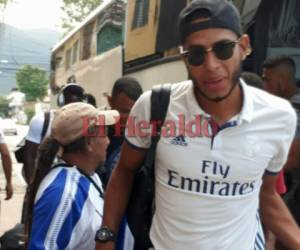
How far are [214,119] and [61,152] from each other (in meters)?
0.82

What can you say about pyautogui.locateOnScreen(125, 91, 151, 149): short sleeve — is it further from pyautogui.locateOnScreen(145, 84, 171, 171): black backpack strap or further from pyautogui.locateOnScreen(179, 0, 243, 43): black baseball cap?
pyautogui.locateOnScreen(179, 0, 243, 43): black baseball cap

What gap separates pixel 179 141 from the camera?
2066mm

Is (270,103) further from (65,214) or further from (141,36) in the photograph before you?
(141,36)

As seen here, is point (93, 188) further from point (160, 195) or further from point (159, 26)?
point (159, 26)

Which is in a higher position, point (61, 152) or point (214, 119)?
point (214, 119)

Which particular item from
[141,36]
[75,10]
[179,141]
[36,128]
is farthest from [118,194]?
[75,10]

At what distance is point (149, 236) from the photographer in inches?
89.0

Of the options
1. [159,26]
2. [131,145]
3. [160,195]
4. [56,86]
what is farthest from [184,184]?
[56,86]

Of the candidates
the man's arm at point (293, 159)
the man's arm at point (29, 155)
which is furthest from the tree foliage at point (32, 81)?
the man's arm at point (293, 159)

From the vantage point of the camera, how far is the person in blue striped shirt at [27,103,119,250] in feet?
7.68

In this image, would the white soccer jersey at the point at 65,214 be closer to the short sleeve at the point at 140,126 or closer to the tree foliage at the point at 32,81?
the short sleeve at the point at 140,126

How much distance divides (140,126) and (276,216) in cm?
66

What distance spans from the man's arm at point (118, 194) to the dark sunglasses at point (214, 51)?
46cm

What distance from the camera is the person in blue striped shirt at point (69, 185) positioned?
2340 millimetres
